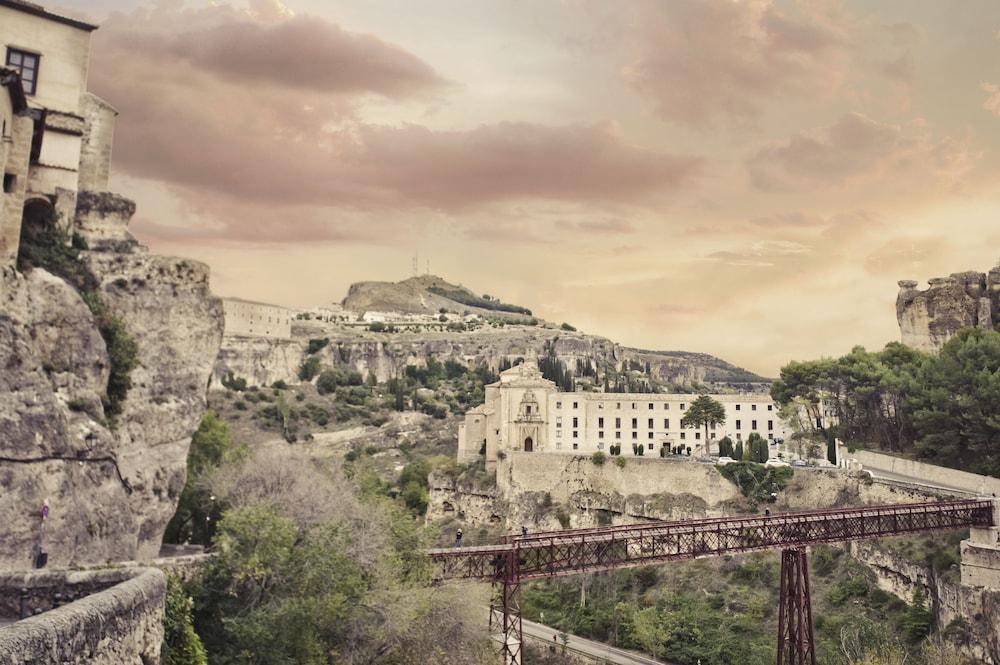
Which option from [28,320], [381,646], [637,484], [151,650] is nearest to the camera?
[151,650]

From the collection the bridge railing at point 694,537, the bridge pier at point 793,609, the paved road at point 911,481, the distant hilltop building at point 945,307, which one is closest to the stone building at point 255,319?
→ the distant hilltop building at point 945,307

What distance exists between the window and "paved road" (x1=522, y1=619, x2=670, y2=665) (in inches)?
1399

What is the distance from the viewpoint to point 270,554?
22.7m

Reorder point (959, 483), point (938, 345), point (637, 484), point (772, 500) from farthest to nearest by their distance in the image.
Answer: point (938, 345), point (637, 484), point (772, 500), point (959, 483)

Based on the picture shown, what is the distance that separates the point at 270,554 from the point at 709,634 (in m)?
31.1

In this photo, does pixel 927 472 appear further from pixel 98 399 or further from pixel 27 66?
Answer: pixel 27 66

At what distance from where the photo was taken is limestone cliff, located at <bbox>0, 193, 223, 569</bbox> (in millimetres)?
20703

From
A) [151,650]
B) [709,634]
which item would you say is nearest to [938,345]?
[709,634]

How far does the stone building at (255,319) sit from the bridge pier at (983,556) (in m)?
111

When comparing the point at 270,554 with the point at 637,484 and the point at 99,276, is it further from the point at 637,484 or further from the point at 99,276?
the point at 637,484

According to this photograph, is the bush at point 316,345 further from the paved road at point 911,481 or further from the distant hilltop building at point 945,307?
the paved road at point 911,481

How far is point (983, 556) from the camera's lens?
35500 millimetres

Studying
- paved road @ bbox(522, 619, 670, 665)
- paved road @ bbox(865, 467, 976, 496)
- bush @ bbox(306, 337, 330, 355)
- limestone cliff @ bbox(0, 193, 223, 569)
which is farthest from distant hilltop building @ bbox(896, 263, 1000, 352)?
bush @ bbox(306, 337, 330, 355)

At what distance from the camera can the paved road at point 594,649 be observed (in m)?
45.0
